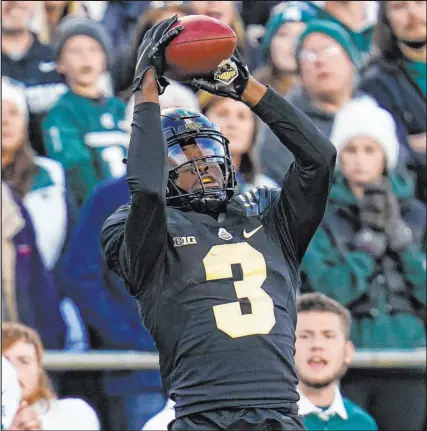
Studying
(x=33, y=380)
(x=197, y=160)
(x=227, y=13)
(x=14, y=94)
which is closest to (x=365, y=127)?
(x=227, y=13)

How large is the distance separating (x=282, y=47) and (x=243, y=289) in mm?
3113

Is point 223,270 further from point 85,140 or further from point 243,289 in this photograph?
point 85,140

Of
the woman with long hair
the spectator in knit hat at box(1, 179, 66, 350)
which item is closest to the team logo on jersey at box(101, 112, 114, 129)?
the spectator in knit hat at box(1, 179, 66, 350)

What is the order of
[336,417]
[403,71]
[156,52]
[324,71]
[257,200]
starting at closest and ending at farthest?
[156,52], [257,200], [336,417], [324,71], [403,71]

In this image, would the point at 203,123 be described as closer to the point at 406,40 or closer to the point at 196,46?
the point at 196,46

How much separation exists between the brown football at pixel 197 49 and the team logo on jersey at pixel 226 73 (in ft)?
0.07

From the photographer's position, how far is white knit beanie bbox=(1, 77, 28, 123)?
586 cm

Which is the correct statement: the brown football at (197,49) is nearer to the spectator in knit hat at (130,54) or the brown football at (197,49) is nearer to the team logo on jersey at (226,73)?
the team logo on jersey at (226,73)

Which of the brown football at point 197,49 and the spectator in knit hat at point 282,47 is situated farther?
the spectator in knit hat at point 282,47

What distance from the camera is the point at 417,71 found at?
20.0 feet

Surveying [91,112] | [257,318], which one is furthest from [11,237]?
[257,318]

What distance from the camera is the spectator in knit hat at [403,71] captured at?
19.6ft

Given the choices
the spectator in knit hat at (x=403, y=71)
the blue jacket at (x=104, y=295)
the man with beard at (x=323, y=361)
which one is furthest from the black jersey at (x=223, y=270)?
the spectator in knit hat at (x=403, y=71)

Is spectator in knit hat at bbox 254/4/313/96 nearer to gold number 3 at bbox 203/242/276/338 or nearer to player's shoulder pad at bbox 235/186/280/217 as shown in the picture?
player's shoulder pad at bbox 235/186/280/217
